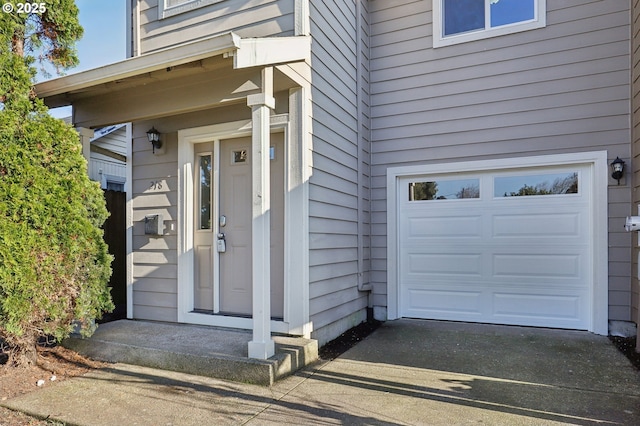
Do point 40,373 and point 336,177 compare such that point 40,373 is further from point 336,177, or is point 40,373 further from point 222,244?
point 336,177

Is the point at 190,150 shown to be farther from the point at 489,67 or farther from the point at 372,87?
the point at 489,67

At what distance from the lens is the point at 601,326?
13.7 feet

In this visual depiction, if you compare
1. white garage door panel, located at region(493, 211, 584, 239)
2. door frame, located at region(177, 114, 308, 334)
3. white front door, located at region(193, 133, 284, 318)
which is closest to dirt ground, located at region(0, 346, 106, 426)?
door frame, located at region(177, 114, 308, 334)

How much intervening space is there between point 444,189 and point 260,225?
2.78 meters

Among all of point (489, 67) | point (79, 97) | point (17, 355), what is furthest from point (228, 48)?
point (489, 67)

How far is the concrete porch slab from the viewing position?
2947mm

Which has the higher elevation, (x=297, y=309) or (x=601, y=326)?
(x=297, y=309)

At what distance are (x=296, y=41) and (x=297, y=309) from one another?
7.26ft

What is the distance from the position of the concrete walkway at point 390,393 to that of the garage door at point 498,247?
83 cm

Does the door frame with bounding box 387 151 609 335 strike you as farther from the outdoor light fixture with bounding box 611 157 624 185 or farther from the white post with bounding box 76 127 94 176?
the white post with bounding box 76 127 94 176

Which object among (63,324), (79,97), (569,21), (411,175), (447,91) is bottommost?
(63,324)

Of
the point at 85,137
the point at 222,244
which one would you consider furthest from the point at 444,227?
the point at 85,137

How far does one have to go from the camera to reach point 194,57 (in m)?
3.04

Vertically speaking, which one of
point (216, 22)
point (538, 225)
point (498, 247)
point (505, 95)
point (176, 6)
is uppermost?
point (176, 6)
